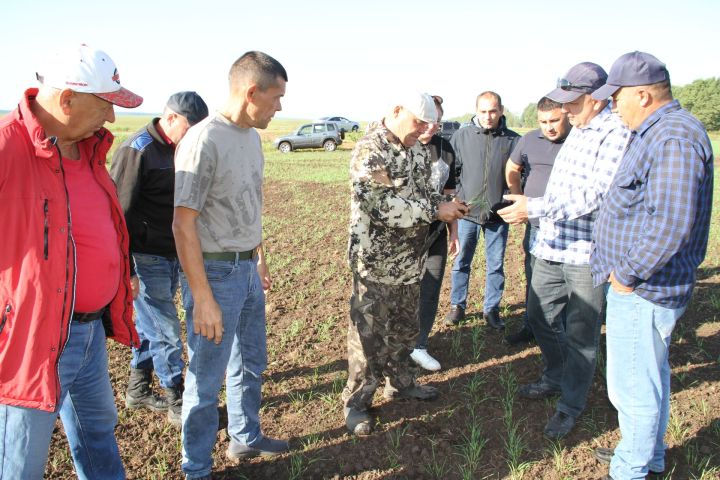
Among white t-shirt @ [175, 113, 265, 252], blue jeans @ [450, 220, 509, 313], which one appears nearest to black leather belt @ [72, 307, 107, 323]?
white t-shirt @ [175, 113, 265, 252]

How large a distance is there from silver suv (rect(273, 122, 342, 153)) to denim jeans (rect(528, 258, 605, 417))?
25815 mm

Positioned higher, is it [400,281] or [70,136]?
[70,136]

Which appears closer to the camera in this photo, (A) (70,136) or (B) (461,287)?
(A) (70,136)

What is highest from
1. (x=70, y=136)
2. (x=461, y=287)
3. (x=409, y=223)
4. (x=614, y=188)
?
(x=70, y=136)

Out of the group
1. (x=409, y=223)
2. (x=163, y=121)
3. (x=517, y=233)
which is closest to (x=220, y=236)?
(x=409, y=223)

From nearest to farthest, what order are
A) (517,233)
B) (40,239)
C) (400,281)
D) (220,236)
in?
(40,239), (220,236), (400,281), (517,233)

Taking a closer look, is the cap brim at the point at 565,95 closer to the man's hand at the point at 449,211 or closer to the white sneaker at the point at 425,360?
the man's hand at the point at 449,211

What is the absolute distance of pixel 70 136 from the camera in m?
1.95

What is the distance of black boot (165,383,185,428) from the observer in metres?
3.39

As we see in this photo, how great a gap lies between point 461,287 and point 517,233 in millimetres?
4812

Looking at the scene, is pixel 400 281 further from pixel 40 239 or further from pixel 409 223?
pixel 40 239

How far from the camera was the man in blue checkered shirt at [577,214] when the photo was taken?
299cm

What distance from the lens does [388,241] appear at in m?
3.20

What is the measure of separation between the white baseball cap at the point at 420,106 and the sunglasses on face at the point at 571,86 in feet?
3.08
